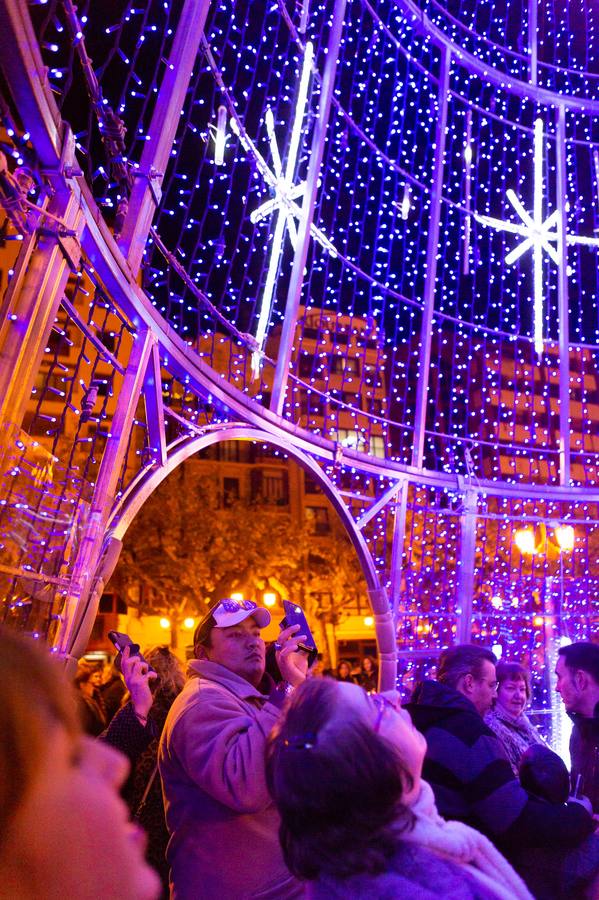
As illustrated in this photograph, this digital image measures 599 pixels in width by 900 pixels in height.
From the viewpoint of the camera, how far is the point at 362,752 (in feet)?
3.87

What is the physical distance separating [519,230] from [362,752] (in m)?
8.94

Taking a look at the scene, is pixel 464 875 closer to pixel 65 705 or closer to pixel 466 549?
pixel 65 705

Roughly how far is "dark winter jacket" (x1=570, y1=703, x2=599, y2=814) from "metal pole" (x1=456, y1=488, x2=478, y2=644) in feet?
17.6

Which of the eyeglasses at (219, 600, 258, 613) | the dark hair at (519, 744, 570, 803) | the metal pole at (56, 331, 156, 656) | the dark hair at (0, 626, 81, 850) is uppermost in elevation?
the metal pole at (56, 331, 156, 656)

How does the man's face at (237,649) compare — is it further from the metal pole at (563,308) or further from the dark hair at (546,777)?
the metal pole at (563,308)

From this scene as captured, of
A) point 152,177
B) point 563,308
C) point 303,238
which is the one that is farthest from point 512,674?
point 563,308


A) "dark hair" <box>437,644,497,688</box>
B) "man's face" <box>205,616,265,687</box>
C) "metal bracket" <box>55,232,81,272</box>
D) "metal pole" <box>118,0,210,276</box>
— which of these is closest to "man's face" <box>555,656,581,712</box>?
"dark hair" <box>437,644,497,688</box>

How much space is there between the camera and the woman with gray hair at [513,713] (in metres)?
3.01

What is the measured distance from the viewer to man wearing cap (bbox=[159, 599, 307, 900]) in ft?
6.18

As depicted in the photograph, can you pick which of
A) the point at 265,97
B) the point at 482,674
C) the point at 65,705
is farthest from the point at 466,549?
the point at 65,705

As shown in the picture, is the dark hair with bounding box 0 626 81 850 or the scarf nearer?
the dark hair with bounding box 0 626 81 850

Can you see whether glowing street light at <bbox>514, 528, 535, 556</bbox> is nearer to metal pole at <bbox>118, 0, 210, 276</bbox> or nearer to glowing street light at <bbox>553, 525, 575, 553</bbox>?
glowing street light at <bbox>553, 525, 575, 553</bbox>

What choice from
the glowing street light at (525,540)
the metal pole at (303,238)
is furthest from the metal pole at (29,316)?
the glowing street light at (525,540)

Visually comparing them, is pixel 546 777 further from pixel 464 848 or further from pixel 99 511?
pixel 99 511
